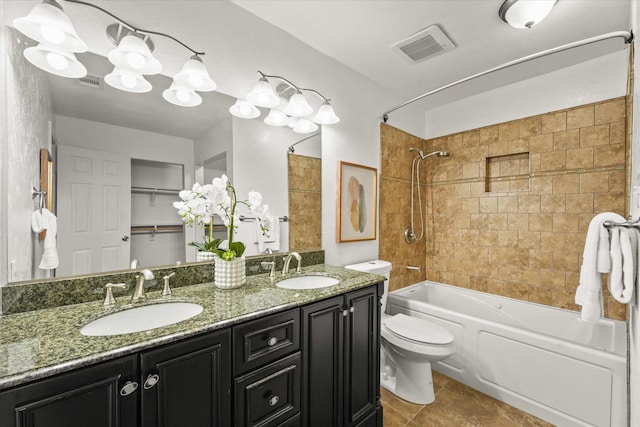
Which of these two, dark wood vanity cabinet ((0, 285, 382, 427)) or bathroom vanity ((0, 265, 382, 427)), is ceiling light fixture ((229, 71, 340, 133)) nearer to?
bathroom vanity ((0, 265, 382, 427))

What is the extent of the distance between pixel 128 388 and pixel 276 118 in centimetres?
161

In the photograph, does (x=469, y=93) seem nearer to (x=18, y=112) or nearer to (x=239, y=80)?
(x=239, y=80)

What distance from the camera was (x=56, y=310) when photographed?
1.05 meters

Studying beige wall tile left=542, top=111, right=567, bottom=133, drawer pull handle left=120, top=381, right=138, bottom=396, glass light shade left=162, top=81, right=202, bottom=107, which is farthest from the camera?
beige wall tile left=542, top=111, right=567, bottom=133

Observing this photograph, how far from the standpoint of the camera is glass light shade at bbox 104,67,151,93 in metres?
1.25

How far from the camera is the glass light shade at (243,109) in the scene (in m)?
Answer: 1.67

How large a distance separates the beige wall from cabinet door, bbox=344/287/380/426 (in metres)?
0.67

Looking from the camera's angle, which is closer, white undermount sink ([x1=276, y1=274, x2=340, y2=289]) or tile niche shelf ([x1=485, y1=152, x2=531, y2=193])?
white undermount sink ([x1=276, y1=274, x2=340, y2=289])

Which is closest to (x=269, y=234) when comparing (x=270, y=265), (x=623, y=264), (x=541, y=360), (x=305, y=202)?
(x=270, y=265)

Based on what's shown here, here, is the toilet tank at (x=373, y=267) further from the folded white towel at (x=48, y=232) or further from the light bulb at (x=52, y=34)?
the light bulb at (x=52, y=34)

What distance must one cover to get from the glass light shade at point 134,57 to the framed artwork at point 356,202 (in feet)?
4.54

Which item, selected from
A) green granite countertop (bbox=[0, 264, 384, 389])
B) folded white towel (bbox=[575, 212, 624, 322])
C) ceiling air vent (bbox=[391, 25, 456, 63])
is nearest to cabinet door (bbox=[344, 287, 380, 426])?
green granite countertop (bbox=[0, 264, 384, 389])

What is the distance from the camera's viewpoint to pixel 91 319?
96cm

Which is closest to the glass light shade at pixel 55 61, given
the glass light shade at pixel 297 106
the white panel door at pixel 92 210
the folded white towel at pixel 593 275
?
the white panel door at pixel 92 210
